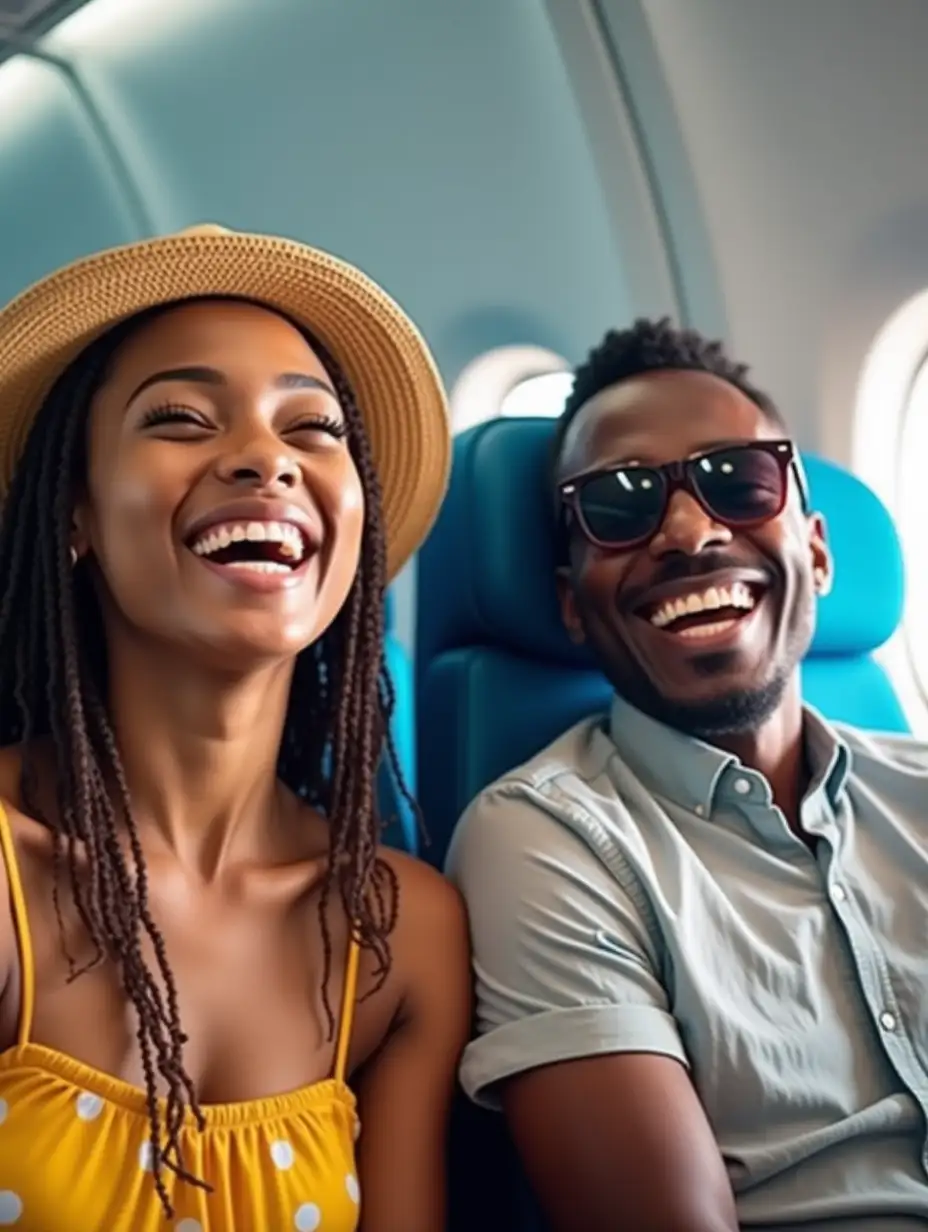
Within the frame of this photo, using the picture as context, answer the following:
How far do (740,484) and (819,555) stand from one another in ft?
0.74

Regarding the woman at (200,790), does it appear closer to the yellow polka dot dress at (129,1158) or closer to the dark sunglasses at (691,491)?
the yellow polka dot dress at (129,1158)

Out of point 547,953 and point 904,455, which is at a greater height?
point 904,455

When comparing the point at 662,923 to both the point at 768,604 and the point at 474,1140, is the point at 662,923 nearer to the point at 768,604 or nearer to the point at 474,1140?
the point at 474,1140

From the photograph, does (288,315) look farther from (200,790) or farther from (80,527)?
(200,790)

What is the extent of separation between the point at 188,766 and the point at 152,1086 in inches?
11.4

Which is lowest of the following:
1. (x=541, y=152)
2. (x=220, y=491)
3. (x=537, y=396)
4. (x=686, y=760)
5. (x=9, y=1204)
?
(x=9, y=1204)

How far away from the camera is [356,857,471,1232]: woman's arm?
1.18 metres

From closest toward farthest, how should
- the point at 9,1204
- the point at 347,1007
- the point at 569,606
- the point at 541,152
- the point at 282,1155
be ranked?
the point at 9,1204
the point at 282,1155
the point at 347,1007
the point at 569,606
the point at 541,152

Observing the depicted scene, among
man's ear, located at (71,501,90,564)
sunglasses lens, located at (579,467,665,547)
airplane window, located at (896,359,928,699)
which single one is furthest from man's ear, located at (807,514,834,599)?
airplane window, located at (896,359,928,699)

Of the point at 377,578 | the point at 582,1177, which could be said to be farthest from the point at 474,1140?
the point at 377,578

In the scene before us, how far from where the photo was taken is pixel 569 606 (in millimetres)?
1604

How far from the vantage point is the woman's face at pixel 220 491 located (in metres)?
1.13

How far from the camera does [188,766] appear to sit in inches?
48.0

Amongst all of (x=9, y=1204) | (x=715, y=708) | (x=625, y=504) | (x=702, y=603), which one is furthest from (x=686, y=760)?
(x=9, y=1204)
